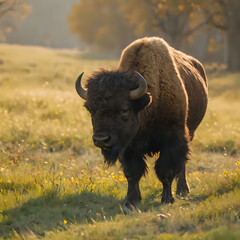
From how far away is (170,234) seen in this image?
3709 millimetres

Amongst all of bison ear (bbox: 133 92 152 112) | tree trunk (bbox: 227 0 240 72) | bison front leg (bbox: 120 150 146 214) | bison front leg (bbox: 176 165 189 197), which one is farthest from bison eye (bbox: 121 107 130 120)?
tree trunk (bbox: 227 0 240 72)

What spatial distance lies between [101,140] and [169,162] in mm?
1385

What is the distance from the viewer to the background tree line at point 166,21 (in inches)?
1077

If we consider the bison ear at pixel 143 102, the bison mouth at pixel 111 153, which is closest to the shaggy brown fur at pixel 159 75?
the bison ear at pixel 143 102

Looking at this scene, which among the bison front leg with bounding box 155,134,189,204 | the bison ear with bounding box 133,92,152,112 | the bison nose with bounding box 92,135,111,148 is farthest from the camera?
the bison front leg with bounding box 155,134,189,204

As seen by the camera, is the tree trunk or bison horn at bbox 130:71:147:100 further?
the tree trunk

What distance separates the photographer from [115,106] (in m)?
5.21

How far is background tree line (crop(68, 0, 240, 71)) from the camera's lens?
89.8 ft

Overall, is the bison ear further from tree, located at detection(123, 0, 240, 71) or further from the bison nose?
tree, located at detection(123, 0, 240, 71)

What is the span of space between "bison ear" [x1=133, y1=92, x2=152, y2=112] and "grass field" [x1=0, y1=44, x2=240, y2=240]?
4.11 ft

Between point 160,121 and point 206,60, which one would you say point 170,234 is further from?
point 206,60

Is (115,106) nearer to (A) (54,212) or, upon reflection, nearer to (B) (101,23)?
(A) (54,212)

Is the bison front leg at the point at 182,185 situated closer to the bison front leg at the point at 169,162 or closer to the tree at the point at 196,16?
the bison front leg at the point at 169,162

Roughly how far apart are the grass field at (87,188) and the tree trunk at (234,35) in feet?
53.9
